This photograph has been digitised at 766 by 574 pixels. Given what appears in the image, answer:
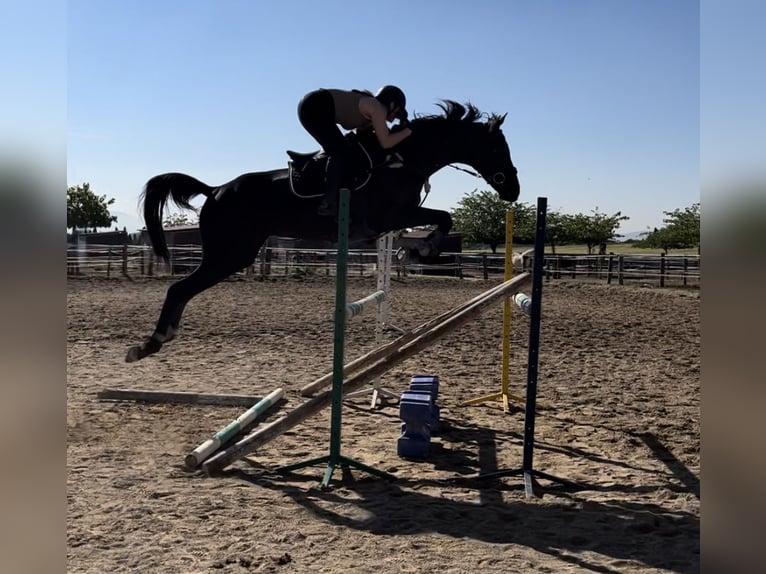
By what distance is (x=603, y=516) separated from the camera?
319 cm

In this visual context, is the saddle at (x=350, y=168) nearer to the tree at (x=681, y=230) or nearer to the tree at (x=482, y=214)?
the tree at (x=482, y=214)

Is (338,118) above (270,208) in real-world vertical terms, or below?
above

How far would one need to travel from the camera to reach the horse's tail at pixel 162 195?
3.92 meters

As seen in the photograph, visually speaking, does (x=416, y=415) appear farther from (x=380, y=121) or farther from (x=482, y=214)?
(x=482, y=214)

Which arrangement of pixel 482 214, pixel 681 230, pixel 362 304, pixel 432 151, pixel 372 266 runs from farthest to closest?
pixel 681 230 → pixel 482 214 → pixel 372 266 → pixel 362 304 → pixel 432 151

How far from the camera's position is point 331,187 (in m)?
3.80

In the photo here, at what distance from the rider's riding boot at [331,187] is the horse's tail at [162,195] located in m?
0.77

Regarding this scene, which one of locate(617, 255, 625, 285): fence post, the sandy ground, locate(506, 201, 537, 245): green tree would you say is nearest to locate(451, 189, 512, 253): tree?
locate(506, 201, 537, 245): green tree

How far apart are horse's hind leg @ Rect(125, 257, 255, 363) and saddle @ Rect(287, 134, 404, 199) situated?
0.58 m

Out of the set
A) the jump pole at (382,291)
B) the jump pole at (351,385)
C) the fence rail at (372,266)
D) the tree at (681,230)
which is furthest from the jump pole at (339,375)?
the tree at (681,230)

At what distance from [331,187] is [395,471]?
175 centimetres

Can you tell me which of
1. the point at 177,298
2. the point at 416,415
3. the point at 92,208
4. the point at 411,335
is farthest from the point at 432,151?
the point at 92,208
